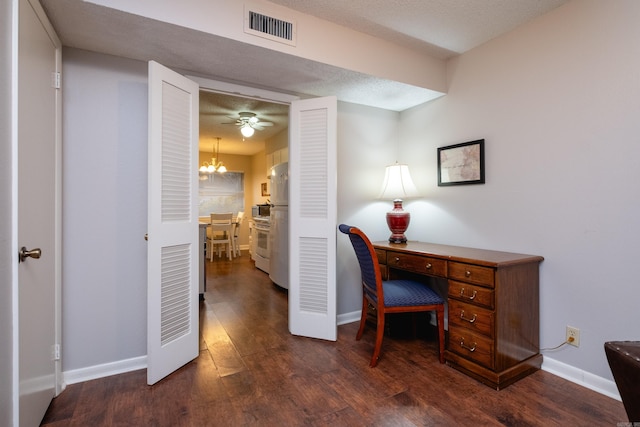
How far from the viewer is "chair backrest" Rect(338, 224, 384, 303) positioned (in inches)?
83.3

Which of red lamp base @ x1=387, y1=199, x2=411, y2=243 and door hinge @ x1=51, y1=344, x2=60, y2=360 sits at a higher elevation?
red lamp base @ x1=387, y1=199, x2=411, y2=243

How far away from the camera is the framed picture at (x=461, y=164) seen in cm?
246

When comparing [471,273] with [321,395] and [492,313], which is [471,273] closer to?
[492,313]

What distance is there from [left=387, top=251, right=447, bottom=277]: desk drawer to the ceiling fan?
2.71 m

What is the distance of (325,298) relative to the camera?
102 inches

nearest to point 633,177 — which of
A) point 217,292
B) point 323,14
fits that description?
point 323,14

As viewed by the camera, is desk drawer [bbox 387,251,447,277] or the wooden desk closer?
the wooden desk

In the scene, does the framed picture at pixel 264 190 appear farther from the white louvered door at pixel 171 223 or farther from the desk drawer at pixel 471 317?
the desk drawer at pixel 471 317

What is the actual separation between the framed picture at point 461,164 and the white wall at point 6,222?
2761mm

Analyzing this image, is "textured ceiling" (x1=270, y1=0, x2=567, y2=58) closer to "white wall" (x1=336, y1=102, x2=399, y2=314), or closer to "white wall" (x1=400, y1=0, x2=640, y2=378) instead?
"white wall" (x1=400, y1=0, x2=640, y2=378)

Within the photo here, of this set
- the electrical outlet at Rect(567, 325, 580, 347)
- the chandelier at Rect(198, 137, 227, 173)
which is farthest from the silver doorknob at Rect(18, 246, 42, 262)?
the chandelier at Rect(198, 137, 227, 173)

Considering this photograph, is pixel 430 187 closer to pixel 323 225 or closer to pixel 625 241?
pixel 323 225

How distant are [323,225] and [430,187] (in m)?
1.11

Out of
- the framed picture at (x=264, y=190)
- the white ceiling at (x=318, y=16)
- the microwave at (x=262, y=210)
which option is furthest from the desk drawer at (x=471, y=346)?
the framed picture at (x=264, y=190)
